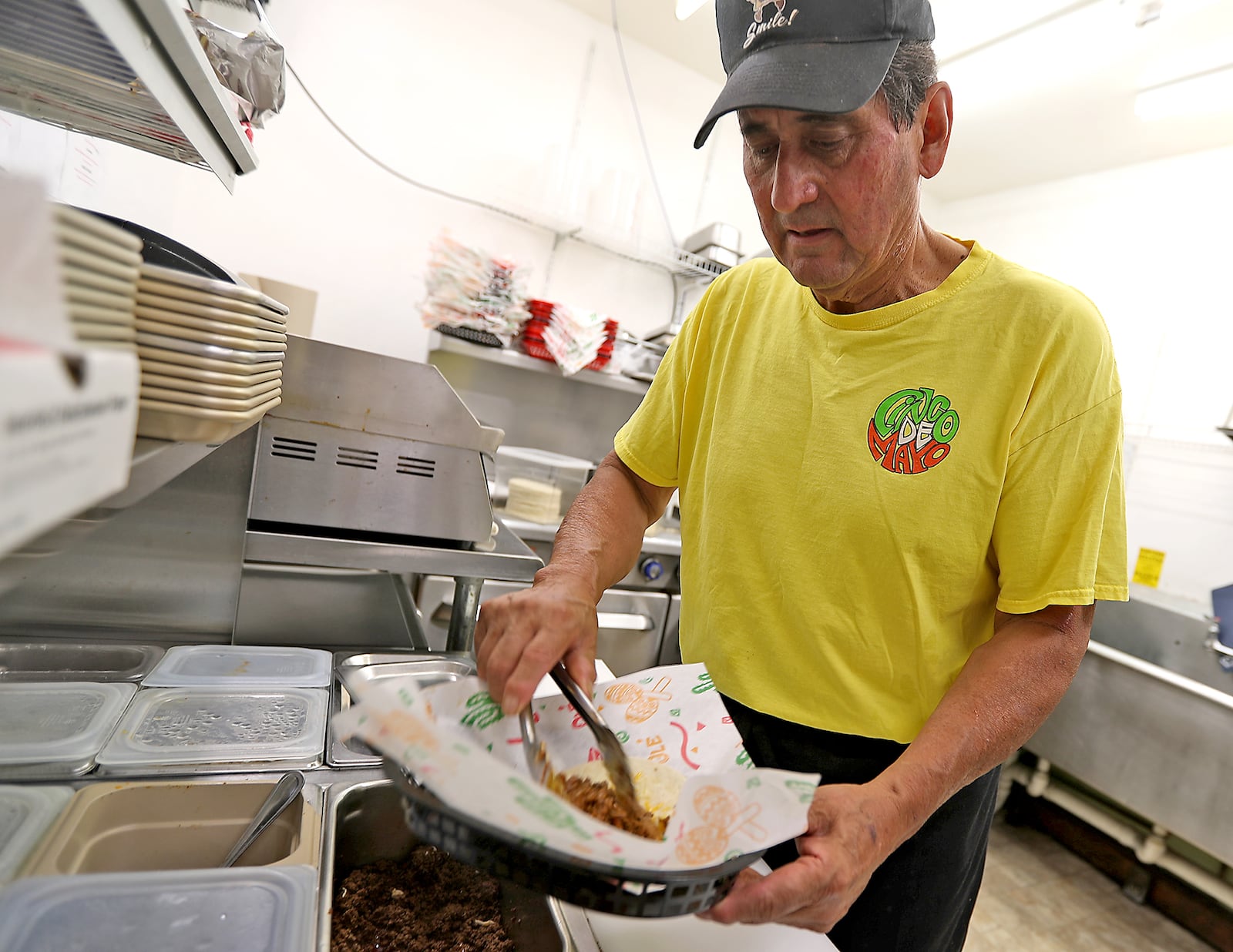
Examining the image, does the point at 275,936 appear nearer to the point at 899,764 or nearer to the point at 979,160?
the point at 899,764

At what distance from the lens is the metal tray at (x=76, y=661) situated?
3.65ft

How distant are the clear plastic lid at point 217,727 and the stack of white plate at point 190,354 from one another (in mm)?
580

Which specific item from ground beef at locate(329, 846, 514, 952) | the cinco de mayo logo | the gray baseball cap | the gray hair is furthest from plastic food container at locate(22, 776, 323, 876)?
the gray hair

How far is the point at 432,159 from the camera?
3137mm

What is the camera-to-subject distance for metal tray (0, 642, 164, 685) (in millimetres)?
1113

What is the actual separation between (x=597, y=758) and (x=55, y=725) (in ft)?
2.58

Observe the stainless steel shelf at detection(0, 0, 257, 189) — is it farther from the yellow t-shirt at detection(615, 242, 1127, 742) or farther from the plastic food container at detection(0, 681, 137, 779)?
the yellow t-shirt at detection(615, 242, 1127, 742)

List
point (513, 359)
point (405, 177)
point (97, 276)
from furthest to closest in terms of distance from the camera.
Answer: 1. point (405, 177)
2. point (513, 359)
3. point (97, 276)

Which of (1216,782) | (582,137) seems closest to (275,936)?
(1216,782)

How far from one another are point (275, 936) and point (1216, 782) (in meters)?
3.20

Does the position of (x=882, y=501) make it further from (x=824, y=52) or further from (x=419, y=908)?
(x=419, y=908)

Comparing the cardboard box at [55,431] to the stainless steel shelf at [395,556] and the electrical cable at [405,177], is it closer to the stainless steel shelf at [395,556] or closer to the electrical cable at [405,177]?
the stainless steel shelf at [395,556]

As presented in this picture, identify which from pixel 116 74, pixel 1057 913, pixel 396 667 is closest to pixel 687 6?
pixel 116 74

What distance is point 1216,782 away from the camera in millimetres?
2475
